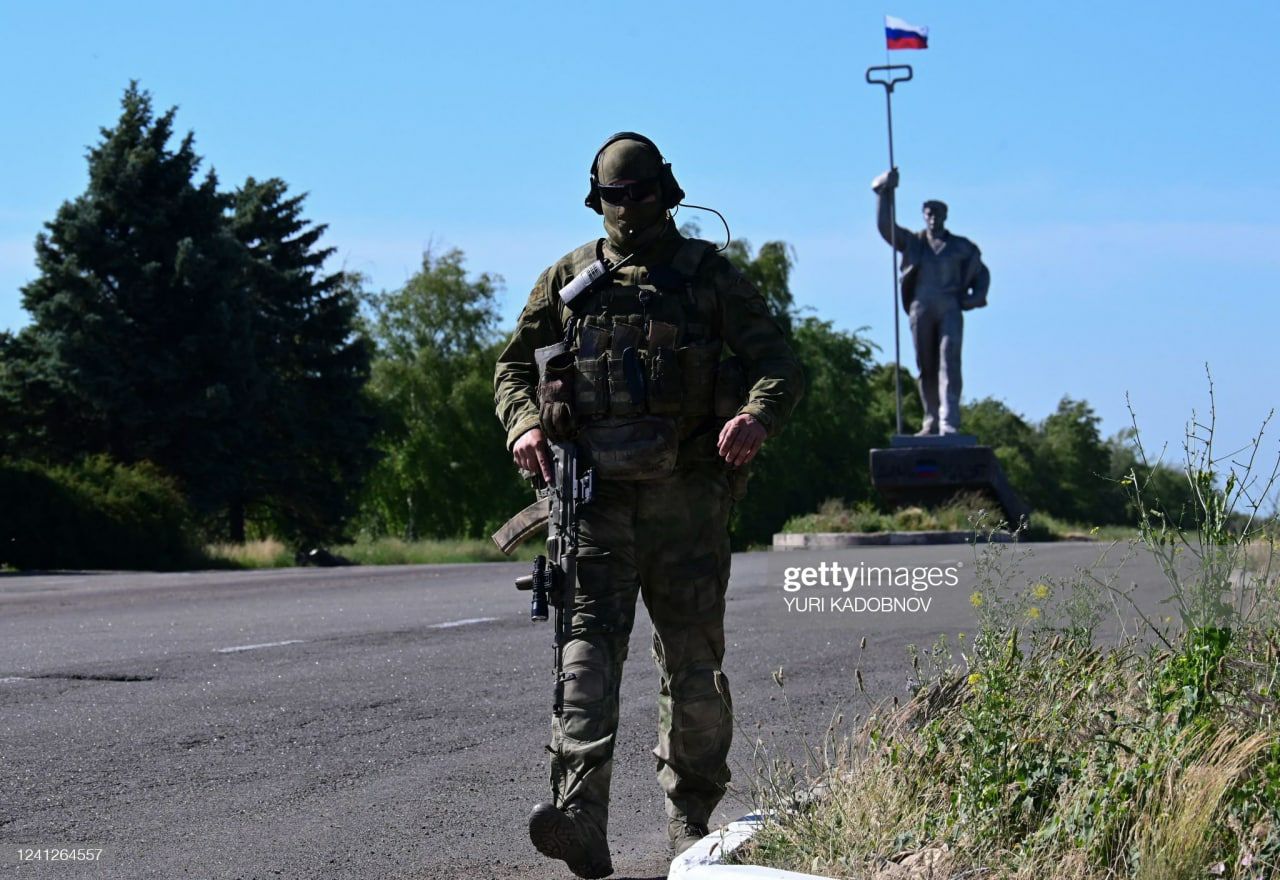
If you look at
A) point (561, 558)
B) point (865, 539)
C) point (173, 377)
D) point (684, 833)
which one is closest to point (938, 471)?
point (865, 539)

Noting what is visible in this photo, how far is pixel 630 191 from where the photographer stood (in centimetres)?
529

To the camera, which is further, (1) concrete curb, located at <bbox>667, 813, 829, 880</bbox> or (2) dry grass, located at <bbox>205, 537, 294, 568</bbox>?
(2) dry grass, located at <bbox>205, 537, 294, 568</bbox>

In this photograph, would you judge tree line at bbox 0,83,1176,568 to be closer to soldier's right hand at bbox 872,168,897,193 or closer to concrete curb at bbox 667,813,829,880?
soldier's right hand at bbox 872,168,897,193

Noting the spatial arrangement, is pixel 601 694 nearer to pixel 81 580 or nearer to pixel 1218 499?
pixel 1218 499

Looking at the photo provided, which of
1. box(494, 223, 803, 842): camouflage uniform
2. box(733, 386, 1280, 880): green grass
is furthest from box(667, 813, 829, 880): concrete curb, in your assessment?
box(494, 223, 803, 842): camouflage uniform

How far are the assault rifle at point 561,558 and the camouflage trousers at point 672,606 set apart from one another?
39 mm

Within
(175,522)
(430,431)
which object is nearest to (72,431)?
(175,522)

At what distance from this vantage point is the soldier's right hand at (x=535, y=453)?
208 inches

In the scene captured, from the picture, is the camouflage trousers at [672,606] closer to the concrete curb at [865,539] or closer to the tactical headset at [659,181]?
the tactical headset at [659,181]

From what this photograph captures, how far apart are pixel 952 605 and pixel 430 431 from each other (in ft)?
181

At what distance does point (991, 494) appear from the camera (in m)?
31.9

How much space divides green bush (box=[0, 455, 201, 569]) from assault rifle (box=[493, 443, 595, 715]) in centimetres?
2685

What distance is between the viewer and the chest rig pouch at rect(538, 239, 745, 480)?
5133mm

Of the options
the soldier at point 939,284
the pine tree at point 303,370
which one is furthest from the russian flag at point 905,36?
the pine tree at point 303,370
